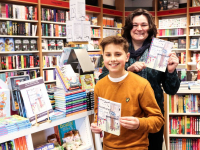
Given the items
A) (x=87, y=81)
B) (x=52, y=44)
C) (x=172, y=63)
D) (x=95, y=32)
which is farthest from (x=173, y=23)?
(x=172, y=63)

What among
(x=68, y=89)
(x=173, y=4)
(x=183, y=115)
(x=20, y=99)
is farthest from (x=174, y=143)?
(x=173, y=4)

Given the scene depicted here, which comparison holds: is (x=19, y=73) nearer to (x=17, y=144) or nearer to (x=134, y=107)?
(x=17, y=144)

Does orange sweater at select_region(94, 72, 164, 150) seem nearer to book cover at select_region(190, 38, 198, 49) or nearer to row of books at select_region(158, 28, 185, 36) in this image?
book cover at select_region(190, 38, 198, 49)

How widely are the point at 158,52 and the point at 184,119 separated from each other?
6.07 ft

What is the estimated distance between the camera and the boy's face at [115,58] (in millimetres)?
1368

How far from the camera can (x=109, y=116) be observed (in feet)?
4.51

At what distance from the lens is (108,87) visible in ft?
4.75

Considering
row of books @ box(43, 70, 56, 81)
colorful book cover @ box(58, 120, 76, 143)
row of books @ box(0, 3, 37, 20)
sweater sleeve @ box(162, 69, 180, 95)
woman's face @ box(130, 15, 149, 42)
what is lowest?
colorful book cover @ box(58, 120, 76, 143)

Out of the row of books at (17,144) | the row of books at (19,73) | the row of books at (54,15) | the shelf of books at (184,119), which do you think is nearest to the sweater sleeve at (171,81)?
the row of books at (17,144)

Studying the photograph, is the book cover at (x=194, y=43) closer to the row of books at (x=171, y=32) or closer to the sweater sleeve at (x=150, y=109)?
the row of books at (x=171, y=32)

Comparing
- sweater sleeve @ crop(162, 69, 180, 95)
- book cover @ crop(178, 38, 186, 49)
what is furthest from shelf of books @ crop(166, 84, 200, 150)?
book cover @ crop(178, 38, 186, 49)

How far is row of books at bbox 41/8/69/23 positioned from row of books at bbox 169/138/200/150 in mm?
3677

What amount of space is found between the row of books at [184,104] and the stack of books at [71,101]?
154 centimetres

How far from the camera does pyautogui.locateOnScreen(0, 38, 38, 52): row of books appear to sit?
176 inches
